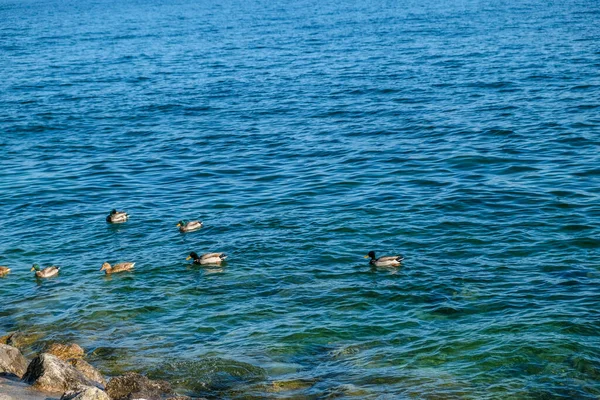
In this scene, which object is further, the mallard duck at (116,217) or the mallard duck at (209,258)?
the mallard duck at (116,217)

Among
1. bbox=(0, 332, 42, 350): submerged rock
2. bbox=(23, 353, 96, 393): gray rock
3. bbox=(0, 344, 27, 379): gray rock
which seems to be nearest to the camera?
bbox=(23, 353, 96, 393): gray rock

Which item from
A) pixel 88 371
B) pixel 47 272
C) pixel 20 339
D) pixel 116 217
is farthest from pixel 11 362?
pixel 116 217

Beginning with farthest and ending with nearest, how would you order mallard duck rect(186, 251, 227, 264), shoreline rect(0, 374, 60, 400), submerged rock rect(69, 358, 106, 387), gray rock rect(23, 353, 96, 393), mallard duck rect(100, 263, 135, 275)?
1. mallard duck rect(186, 251, 227, 264)
2. mallard duck rect(100, 263, 135, 275)
3. submerged rock rect(69, 358, 106, 387)
4. gray rock rect(23, 353, 96, 393)
5. shoreline rect(0, 374, 60, 400)

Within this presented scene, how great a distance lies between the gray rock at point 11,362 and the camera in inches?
640

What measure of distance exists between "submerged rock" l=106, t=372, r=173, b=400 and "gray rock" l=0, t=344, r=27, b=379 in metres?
2.00

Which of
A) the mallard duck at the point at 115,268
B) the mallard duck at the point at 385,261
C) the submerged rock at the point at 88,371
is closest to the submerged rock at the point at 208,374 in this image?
the submerged rock at the point at 88,371

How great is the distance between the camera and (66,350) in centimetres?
1830

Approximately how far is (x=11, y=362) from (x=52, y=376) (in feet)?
5.93

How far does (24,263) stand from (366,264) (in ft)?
33.0

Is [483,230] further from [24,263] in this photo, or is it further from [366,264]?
[24,263]

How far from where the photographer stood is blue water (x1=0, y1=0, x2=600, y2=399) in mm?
18266

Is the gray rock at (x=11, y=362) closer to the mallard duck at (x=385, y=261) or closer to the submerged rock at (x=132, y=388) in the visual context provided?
the submerged rock at (x=132, y=388)

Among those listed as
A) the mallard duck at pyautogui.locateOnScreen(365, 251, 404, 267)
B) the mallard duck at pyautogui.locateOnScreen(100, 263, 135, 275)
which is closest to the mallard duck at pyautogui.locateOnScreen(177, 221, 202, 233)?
the mallard duck at pyautogui.locateOnScreen(100, 263, 135, 275)

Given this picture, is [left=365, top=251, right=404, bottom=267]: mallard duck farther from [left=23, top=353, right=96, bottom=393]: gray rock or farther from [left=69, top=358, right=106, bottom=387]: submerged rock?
[left=23, top=353, right=96, bottom=393]: gray rock
